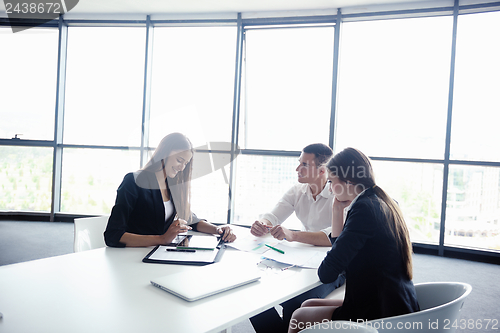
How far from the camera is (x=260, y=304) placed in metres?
1.10

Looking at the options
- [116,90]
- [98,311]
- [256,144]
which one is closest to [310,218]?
[98,311]

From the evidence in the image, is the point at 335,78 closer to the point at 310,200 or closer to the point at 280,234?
the point at 310,200

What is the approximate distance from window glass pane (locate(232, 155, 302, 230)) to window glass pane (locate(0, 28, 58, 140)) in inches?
119

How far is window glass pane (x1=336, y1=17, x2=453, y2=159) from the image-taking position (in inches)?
159

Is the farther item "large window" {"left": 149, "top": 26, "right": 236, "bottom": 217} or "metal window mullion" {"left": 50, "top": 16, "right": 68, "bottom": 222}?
"metal window mullion" {"left": 50, "top": 16, "right": 68, "bottom": 222}

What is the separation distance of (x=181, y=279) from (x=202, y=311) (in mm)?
233

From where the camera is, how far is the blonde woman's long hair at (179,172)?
2078 mm

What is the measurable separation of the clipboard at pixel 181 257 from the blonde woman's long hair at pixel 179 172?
1.68 feet

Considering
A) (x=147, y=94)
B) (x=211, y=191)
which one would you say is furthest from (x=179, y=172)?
(x=147, y=94)

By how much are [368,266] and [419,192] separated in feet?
10.9

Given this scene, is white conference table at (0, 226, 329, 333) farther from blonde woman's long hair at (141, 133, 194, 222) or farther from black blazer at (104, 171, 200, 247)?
blonde woman's long hair at (141, 133, 194, 222)

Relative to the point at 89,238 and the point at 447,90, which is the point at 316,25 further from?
the point at 89,238

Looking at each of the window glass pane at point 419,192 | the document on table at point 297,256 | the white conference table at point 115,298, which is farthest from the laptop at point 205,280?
the window glass pane at point 419,192

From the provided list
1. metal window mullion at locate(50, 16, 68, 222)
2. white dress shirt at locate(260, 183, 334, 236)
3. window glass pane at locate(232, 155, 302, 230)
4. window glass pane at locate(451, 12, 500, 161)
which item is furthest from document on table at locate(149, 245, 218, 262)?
metal window mullion at locate(50, 16, 68, 222)
